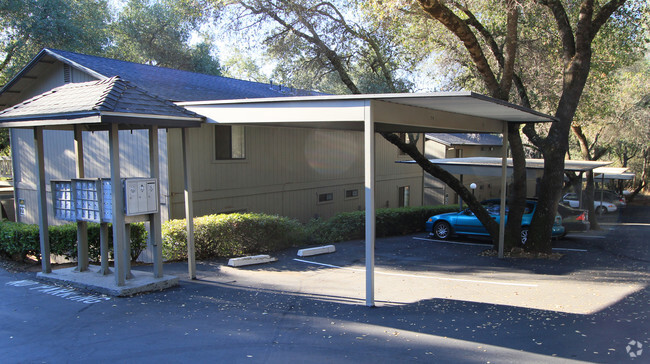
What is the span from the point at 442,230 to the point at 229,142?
25.0 feet

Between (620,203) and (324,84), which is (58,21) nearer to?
Answer: (324,84)

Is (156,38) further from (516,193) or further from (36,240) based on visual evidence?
(516,193)

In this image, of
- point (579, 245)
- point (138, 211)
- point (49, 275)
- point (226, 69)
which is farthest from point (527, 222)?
point (226, 69)

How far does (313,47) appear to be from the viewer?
1384 cm

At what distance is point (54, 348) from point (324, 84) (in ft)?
102

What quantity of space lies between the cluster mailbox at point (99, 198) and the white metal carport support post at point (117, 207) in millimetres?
89

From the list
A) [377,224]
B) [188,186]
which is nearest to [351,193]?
[377,224]

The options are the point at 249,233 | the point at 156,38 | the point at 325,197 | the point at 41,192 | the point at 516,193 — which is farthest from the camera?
the point at 156,38

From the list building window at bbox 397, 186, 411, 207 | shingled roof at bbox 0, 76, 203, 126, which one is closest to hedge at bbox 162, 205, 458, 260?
shingled roof at bbox 0, 76, 203, 126

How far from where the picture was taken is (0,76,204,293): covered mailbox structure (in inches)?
250

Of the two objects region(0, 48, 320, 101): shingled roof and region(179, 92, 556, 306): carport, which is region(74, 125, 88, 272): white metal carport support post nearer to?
region(179, 92, 556, 306): carport

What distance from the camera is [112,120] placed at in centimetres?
618

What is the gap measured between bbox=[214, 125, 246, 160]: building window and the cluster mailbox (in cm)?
539

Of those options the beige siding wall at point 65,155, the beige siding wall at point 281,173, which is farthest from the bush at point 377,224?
the beige siding wall at point 65,155
